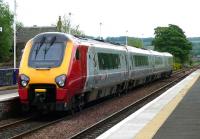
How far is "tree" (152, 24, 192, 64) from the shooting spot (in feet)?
415

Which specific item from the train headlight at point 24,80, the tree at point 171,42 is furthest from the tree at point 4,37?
the train headlight at point 24,80

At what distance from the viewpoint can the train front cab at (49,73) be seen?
699 inches

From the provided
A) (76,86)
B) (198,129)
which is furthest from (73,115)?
(198,129)

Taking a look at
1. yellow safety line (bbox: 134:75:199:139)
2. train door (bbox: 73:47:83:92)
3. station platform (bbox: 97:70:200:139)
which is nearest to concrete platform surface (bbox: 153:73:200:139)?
station platform (bbox: 97:70:200:139)

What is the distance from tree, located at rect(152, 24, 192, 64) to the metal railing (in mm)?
86997

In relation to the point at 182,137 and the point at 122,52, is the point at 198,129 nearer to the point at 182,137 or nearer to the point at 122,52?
the point at 182,137

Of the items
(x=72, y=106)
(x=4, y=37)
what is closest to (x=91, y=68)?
(x=72, y=106)

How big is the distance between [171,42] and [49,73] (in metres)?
111

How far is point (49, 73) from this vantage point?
704 inches

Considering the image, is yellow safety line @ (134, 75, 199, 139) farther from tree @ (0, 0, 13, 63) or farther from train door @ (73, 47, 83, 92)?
tree @ (0, 0, 13, 63)

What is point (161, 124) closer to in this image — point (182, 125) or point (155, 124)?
point (155, 124)

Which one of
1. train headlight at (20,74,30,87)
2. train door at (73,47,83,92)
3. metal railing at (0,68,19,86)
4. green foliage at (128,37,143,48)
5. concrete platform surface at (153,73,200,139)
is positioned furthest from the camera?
green foliage at (128,37,143,48)

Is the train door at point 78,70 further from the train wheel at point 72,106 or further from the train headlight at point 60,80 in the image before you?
the train headlight at point 60,80

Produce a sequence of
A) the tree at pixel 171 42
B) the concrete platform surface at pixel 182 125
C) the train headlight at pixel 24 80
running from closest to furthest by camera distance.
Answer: the concrete platform surface at pixel 182 125 < the train headlight at pixel 24 80 < the tree at pixel 171 42
